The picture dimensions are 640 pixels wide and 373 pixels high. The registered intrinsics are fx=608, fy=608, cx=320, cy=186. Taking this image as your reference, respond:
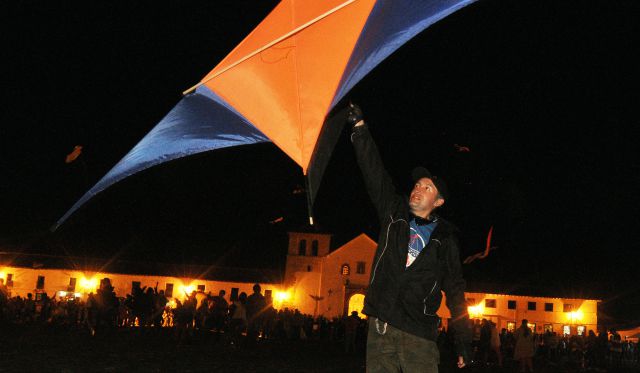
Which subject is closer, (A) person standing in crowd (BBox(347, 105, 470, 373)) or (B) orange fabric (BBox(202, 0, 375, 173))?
(A) person standing in crowd (BBox(347, 105, 470, 373))

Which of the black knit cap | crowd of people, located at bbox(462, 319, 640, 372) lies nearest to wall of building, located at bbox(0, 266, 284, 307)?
crowd of people, located at bbox(462, 319, 640, 372)

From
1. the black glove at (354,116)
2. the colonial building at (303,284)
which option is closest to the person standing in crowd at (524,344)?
the black glove at (354,116)

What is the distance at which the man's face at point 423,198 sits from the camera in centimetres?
433

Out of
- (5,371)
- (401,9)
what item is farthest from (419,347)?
(5,371)

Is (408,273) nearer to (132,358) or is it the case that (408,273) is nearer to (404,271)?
(404,271)

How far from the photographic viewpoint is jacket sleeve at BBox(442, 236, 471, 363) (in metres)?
4.21

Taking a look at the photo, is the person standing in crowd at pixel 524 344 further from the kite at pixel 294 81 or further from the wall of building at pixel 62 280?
the wall of building at pixel 62 280

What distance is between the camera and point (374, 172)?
4234 mm

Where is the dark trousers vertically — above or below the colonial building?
below

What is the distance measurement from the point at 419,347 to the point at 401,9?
244cm

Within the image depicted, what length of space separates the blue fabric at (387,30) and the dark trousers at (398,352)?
171cm

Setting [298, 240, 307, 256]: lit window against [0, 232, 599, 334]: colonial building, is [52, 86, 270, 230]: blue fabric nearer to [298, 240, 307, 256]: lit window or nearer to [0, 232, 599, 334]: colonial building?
[0, 232, 599, 334]: colonial building

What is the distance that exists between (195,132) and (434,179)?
2526mm

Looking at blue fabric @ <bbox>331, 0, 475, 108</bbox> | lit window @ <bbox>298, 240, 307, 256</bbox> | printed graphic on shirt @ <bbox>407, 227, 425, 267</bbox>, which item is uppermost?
lit window @ <bbox>298, 240, 307, 256</bbox>
